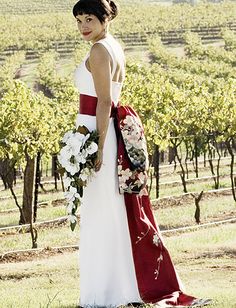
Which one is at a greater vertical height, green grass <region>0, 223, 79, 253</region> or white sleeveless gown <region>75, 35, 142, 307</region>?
white sleeveless gown <region>75, 35, 142, 307</region>

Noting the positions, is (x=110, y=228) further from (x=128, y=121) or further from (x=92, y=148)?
(x=128, y=121)

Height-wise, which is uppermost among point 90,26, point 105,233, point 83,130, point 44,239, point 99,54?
point 90,26

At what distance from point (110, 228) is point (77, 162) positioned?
0.45 meters

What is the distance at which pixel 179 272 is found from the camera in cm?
890

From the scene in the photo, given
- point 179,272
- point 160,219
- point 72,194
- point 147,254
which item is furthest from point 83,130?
point 160,219

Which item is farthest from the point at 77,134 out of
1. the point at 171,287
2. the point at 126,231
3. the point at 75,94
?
the point at 75,94

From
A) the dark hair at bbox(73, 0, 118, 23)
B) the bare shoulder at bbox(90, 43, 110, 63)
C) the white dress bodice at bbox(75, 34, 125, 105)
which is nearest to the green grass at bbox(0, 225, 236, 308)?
the white dress bodice at bbox(75, 34, 125, 105)

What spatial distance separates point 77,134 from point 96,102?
226 mm

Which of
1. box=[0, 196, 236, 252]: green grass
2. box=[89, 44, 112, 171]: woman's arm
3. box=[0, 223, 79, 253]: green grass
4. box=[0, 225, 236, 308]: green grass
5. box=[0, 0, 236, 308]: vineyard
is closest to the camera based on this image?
box=[89, 44, 112, 171]: woman's arm

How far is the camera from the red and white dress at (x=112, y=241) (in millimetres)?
5371

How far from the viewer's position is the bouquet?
529 centimetres

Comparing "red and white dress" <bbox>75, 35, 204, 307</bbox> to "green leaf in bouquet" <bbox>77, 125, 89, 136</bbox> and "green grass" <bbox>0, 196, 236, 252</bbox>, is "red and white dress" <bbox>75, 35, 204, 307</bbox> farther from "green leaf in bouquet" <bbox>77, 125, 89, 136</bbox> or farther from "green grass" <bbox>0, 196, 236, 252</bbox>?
"green grass" <bbox>0, 196, 236, 252</bbox>

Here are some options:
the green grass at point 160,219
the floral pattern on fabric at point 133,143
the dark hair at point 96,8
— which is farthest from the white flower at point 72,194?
the green grass at point 160,219

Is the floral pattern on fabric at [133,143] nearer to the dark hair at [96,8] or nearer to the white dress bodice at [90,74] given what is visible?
the white dress bodice at [90,74]
